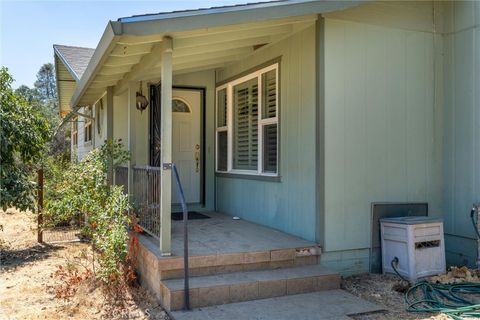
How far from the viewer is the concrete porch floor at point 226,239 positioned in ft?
13.5

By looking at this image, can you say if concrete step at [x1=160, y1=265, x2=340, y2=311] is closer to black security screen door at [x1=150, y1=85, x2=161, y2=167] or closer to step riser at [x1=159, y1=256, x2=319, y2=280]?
step riser at [x1=159, y1=256, x2=319, y2=280]

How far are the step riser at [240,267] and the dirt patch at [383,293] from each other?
47 cm

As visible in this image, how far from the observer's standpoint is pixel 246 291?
3678 mm

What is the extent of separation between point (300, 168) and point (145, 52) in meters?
2.18

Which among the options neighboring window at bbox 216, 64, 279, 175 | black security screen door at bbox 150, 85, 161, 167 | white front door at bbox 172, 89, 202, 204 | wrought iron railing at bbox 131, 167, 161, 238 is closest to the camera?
wrought iron railing at bbox 131, 167, 161, 238

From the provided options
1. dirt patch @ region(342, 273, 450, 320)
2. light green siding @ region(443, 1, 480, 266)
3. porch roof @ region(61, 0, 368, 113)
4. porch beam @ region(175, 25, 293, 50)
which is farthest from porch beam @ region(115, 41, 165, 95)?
light green siding @ region(443, 1, 480, 266)

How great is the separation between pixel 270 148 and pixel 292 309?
2.54 m

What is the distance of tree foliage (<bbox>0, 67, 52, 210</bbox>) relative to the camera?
19.3 feet

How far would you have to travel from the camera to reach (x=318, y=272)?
4.05m

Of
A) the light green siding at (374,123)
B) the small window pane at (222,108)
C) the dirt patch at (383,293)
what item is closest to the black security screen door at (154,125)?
the small window pane at (222,108)

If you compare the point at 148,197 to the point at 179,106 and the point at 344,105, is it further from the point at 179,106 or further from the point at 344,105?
the point at 179,106

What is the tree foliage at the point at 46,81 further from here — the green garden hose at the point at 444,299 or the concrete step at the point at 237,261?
the green garden hose at the point at 444,299

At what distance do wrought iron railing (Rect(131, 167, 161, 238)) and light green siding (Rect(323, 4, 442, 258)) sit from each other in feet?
5.96

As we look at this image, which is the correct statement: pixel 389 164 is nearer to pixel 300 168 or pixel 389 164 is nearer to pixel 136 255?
pixel 300 168
